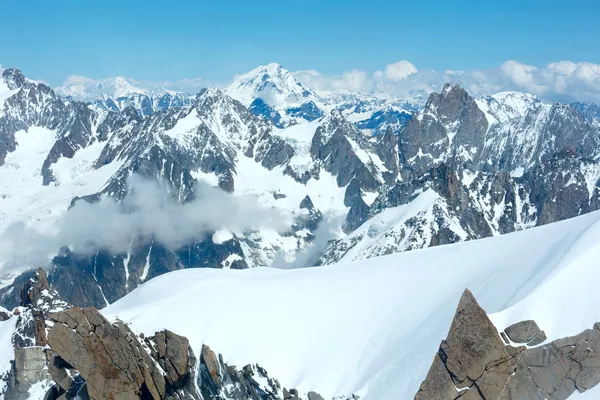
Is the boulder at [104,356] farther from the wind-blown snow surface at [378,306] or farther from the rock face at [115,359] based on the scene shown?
the wind-blown snow surface at [378,306]

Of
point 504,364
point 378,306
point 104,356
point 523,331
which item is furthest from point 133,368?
point 523,331

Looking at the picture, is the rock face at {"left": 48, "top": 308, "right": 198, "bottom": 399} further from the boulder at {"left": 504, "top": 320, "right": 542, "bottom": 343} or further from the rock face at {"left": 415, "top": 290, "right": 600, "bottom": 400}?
the boulder at {"left": 504, "top": 320, "right": 542, "bottom": 343}

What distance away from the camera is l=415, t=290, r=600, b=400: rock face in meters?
44.3

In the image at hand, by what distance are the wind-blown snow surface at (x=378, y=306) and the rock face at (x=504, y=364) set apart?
1.47 meters

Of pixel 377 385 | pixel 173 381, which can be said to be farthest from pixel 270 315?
pixel 377 385

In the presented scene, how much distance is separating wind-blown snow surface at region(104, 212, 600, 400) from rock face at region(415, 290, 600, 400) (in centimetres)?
147

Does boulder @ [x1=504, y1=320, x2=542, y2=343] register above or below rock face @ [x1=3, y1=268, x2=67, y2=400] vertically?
below

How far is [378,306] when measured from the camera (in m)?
68.9

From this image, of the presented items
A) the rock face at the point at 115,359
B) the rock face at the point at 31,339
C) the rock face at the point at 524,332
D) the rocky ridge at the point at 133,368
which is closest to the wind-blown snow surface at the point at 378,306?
the rock face at the point at 524,332

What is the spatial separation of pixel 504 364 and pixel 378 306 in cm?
2391

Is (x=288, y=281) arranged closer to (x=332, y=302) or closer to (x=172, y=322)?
(x=332, y=302)

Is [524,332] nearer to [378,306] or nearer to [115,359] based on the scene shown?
[378,306]

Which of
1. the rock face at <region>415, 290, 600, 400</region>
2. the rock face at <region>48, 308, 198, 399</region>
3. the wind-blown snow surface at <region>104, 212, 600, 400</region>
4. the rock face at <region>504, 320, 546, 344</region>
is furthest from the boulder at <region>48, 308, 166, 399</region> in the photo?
the rock face at <region>504, 320, 546, 344</region>

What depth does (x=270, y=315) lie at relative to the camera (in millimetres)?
70250
